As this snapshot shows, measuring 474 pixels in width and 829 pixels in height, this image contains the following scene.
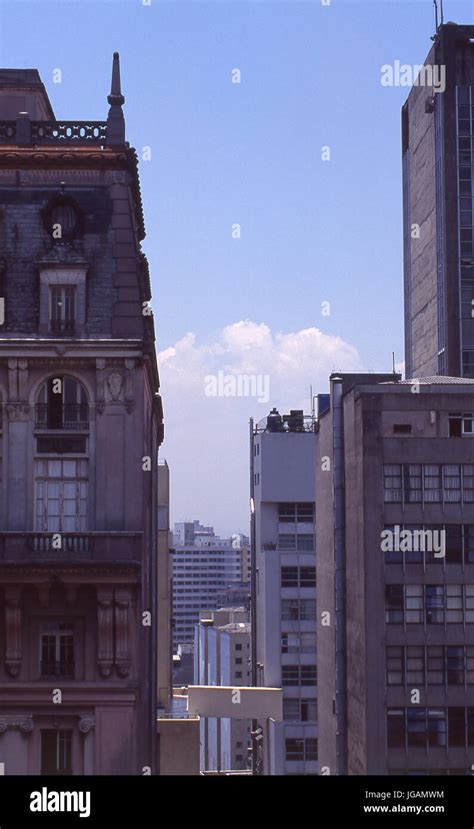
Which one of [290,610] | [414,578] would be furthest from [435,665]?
[290,610]

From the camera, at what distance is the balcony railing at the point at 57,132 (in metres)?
43.0

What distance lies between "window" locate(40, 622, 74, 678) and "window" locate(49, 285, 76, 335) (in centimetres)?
940

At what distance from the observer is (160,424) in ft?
248

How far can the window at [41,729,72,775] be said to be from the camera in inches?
1578

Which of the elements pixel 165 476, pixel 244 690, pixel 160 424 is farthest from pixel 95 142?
pixel 244 690

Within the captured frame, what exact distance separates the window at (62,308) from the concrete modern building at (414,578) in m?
38.4

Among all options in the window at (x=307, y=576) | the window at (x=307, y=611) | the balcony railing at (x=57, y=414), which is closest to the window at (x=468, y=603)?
the balcony railing at (x=57, y=414)

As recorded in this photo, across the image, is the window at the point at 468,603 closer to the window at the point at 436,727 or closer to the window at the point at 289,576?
the window at the point at 436,727

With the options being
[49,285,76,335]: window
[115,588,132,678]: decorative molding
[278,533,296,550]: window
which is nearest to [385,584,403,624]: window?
[115,588,132,678]: decorative molding

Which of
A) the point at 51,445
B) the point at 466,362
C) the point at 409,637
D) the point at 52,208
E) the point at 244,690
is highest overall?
the point at 466,362

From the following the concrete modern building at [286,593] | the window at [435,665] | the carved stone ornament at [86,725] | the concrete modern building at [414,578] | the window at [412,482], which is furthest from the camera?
the concrete modern building at [286,593]

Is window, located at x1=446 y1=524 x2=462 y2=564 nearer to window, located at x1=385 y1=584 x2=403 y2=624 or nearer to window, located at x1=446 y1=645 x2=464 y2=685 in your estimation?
window, located at x1=385 y1=584 x2=403 y2=624
